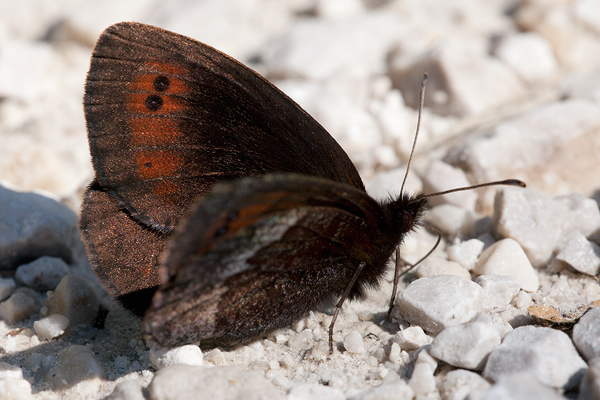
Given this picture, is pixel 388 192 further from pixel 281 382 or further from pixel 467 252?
pixel 281 382

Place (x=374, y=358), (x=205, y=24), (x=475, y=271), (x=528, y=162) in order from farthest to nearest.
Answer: (x=205, y=24)
(x=528, y=162)
(x=475, y=271)
(x=374, y=358)

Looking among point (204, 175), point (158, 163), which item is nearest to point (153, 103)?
point (158, 163)

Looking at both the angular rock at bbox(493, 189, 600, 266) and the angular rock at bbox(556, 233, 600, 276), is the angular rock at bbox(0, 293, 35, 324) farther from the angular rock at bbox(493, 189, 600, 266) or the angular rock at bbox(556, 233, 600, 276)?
the angular rock at bbox(556, 233, 600, 276)

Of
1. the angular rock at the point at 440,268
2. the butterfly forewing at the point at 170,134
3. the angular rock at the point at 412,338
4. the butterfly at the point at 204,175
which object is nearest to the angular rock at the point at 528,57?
the angular rock at the point at 440,268

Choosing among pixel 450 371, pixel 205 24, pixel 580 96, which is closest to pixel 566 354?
pixel 450 371

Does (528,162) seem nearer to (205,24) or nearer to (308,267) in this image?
(308,267)

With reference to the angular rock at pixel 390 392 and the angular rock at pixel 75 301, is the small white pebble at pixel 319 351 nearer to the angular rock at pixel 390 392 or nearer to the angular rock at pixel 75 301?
the angular rock at pixel 390 392
